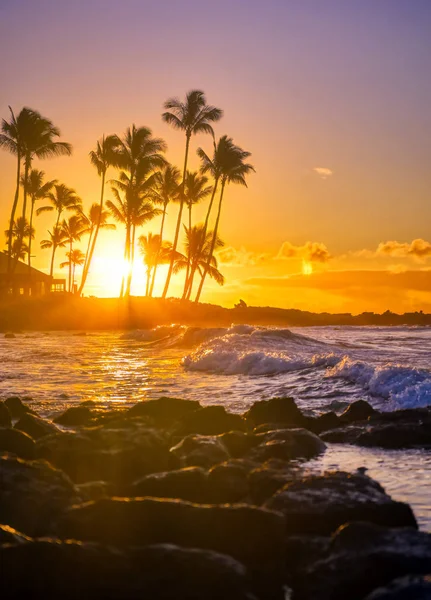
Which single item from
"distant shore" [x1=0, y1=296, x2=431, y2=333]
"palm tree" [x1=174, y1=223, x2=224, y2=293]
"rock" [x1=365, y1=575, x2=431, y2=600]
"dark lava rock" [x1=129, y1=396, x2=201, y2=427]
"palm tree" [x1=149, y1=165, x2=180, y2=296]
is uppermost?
"palm tree" [x1=149, y1=165, x2=180, y2=296]

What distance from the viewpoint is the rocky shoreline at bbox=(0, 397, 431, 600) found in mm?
3650

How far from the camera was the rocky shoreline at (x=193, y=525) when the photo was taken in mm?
3650

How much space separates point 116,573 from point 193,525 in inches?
32.4

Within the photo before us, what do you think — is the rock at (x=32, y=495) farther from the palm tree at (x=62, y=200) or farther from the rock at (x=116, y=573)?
the palm tree at (x=62, y=200)

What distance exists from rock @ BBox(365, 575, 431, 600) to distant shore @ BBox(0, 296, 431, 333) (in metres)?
39.8

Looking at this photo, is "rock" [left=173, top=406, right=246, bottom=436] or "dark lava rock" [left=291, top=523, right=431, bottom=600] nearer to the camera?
"dark lava rock" [left=291, top=523, right=431, bottom=600]

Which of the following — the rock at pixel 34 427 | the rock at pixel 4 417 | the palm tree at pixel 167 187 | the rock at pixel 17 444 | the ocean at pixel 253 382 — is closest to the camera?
the rock at pixel 17 444

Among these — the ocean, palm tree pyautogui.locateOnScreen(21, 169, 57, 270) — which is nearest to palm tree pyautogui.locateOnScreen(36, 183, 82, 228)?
palm tree pyautogui.locateOnScreen(21, 169, 57, 270)

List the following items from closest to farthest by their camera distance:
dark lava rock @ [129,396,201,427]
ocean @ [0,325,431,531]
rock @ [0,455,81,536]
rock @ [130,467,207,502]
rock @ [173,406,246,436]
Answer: rock @ [0,455,81,536] → rock @ [130,467,207,502] → ocean @ [0,325,431,531] → rock @ [173,406,246,436] → dark lava rock @ [129,396,201,427]

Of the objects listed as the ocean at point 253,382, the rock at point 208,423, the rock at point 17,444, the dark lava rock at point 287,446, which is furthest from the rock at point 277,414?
the rock at point 17,444

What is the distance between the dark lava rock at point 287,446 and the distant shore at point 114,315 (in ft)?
119

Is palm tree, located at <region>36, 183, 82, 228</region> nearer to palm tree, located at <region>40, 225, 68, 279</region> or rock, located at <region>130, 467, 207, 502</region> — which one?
palm tree, located at <region>40, 225, 68, 279</region>

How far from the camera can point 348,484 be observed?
5223 mm

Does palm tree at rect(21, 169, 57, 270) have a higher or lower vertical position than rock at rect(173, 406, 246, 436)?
higher
